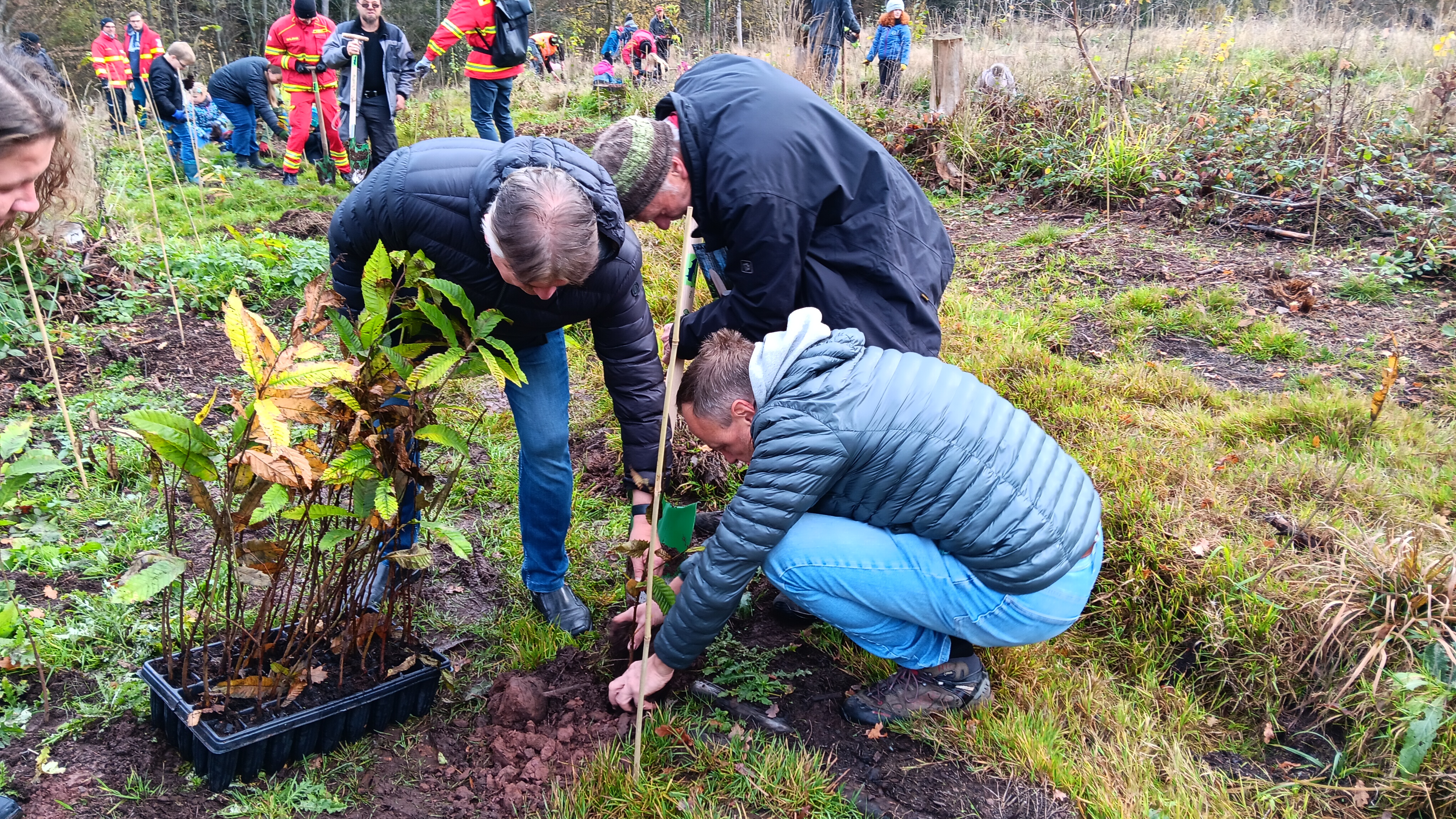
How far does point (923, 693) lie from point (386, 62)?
24.4 ft

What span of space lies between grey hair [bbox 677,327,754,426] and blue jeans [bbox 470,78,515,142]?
6552mm

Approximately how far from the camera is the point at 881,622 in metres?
2.28

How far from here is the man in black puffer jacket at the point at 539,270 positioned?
190 centimetres

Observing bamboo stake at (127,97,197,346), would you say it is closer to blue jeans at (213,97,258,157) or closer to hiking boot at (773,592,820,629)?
hiking boot at (773,592,820,629)

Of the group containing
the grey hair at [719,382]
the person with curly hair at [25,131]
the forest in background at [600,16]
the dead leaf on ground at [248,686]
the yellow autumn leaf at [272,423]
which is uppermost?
the forest in background at [600,16]

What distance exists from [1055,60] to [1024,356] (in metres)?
5.87

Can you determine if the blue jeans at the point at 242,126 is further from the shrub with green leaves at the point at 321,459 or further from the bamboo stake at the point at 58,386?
the shrub with green leaves at the point at 321,459

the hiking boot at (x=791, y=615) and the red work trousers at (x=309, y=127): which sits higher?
the red work trousers at (x=309, y=127)

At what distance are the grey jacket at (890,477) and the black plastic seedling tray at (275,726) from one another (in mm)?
719

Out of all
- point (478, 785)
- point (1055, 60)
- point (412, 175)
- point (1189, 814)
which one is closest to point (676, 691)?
point (478, 785)

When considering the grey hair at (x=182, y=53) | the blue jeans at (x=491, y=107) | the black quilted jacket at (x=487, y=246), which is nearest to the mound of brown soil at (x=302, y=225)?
the blue jeans at (x=491, y=107)

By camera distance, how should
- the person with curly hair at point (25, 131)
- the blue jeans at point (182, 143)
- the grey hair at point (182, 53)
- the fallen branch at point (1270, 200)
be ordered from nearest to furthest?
the person with curly hair at point (25, 131) < the fallen branch at point (1270, 200) < the blue jeans at point (182, 143) < the grey hair at point (182, 53)

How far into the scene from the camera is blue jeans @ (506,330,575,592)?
2.54m

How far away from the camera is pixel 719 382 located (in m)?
2.12
